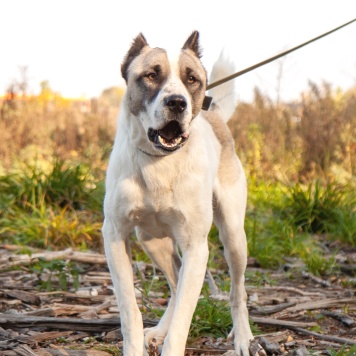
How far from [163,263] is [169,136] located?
Result: 107 centimetres

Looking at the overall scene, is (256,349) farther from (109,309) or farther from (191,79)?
(191,79)

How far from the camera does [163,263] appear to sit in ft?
13.5

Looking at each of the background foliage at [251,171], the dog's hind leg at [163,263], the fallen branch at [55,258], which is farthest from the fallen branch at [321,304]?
the fallen branch at [55,258]

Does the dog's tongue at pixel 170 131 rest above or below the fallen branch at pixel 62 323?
above

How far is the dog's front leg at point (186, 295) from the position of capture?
3.26 metres

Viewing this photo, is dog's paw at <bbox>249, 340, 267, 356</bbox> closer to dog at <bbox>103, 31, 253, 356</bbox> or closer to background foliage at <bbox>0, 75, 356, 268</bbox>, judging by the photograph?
dog at <bbox>103, 31, 253, 356</bbox>

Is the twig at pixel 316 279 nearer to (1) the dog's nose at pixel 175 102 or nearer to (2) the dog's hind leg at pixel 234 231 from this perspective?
(2) the dog's hind leg at pixel 234 231

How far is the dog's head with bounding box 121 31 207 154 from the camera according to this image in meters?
A: 3.26

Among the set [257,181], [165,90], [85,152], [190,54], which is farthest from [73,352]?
[85,152]

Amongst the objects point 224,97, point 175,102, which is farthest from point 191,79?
point 224,97

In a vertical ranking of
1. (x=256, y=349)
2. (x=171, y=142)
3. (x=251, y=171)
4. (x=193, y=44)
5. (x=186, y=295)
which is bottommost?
(x=256, y=349)

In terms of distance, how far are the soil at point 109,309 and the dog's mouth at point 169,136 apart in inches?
47.8

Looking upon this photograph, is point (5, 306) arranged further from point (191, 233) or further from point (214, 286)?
point (191, 233)

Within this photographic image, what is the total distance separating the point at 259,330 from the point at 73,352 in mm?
1300
